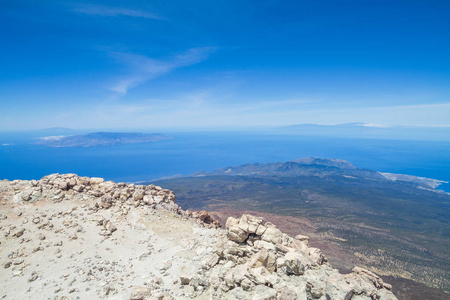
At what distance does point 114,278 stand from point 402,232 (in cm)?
7443

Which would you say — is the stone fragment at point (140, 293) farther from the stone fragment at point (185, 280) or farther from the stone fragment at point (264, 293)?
the stone fragment at point (264, 293)

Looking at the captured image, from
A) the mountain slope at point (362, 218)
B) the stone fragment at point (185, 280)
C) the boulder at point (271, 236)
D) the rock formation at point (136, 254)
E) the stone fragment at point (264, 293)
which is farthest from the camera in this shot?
the mountain slope at point (362, 218)

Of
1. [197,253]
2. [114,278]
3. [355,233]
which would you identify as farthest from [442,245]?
[114,278]

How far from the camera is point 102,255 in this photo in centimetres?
1541

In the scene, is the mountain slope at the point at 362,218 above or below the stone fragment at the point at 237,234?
below

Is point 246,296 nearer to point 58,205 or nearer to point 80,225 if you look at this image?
point 80,225

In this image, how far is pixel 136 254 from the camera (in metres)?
15.9

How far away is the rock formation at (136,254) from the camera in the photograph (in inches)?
423

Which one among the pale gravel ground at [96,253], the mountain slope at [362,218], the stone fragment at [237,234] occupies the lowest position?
the mountain slope at [362,218]

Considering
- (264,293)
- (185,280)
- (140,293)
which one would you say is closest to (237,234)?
(185,280)

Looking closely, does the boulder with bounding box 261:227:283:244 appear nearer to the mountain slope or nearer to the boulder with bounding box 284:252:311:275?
the boulder with bounding box 284:252:311:275

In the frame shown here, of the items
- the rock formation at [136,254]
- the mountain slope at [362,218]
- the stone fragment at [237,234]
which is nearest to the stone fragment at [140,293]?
the rock formation at [136,254]

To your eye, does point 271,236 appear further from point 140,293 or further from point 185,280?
point 140,293

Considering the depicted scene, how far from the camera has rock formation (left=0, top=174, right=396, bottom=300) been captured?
10742 millimetres
